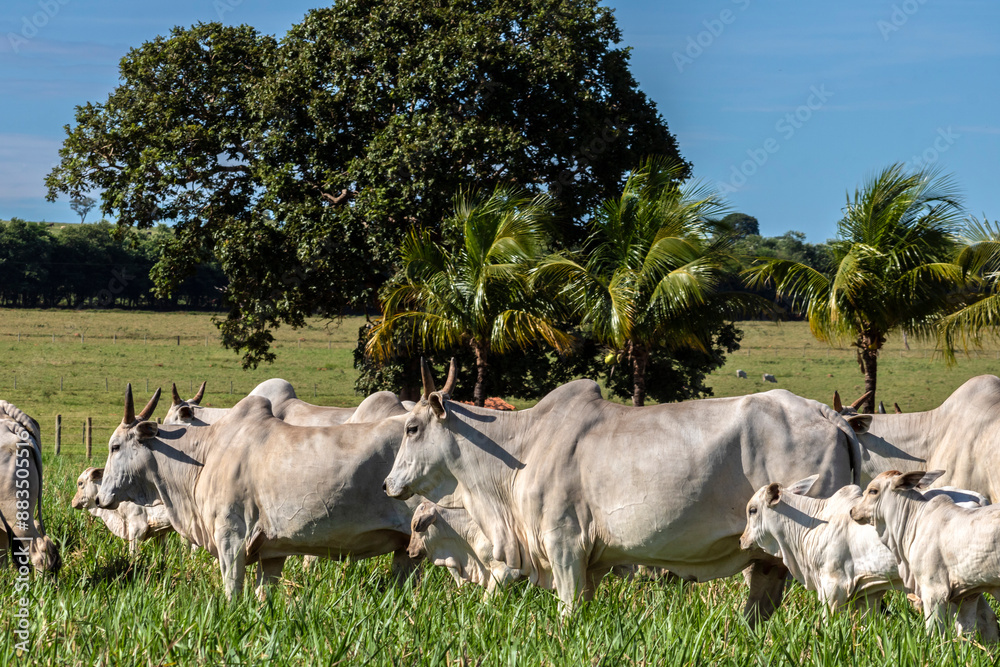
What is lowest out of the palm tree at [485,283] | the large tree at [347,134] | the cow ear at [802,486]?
the cow ear at [802,486]

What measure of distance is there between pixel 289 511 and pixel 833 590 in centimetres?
370

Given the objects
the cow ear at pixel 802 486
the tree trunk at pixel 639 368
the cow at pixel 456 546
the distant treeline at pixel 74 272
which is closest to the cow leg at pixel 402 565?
the cow at pixel 456 546

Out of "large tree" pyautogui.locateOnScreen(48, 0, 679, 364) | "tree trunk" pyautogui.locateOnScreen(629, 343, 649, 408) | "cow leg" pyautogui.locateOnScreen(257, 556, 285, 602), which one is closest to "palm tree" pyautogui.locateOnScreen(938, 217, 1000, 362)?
"tree trunk" pyautogui.locateOnScreen(629, 343, 649, 408)

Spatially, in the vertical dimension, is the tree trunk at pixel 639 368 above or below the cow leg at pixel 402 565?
above

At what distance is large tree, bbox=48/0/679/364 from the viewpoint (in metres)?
17.9

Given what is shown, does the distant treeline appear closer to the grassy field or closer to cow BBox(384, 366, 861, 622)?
the grassy field

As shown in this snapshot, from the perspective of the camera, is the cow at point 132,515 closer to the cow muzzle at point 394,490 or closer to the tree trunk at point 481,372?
the cow muzzle at point 394,490

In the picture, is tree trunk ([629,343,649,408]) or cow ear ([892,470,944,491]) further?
tree trunk ([629,343,649,408])

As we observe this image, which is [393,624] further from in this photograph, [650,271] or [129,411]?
[650,271]

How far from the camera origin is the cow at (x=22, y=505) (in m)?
7.63

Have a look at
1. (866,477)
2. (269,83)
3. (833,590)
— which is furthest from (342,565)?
(269,83)

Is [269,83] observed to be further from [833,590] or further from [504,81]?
[833,590]

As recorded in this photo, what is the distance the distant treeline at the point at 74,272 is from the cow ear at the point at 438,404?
50.2 meters

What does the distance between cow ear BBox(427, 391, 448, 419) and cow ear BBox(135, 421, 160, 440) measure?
251 cm
